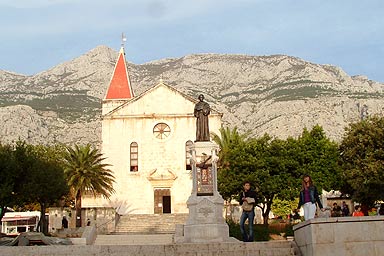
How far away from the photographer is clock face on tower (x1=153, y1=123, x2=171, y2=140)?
4444 cm

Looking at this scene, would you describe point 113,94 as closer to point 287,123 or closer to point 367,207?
point 367,207

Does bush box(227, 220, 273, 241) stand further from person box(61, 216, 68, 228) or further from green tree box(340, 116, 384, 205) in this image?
person box(61, 216, 68, 228)

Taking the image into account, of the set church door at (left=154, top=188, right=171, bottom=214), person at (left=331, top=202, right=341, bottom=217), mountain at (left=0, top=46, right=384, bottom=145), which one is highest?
mountain at (left=0, top=46, right=384, bottom=145)

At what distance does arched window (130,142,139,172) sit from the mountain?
3882cm

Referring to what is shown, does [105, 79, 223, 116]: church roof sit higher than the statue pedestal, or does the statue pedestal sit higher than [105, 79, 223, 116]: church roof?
[105, 79, 223, 116]: church roof

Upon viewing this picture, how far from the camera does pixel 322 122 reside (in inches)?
3529

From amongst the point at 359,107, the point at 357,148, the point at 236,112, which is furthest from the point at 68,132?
the point at 357,148

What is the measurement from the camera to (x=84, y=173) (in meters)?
39.0

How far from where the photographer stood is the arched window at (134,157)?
4400 cm

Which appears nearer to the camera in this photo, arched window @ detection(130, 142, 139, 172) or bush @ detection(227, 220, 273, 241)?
bush @ detection(227, 220, 273, 241)

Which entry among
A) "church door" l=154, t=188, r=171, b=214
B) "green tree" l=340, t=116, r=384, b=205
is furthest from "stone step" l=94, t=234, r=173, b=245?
"church door" l=154, t=188, r=171, b=214

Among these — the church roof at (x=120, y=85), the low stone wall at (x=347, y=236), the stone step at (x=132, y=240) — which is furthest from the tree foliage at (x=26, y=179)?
the low stone wall at (x=347, y=236)

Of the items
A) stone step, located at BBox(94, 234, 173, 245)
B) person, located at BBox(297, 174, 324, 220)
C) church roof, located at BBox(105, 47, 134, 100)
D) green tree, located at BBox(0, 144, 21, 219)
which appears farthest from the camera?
church roof, located at BBox(105, 47, 134, 100)

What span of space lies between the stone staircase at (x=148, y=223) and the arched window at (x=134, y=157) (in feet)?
19.4
